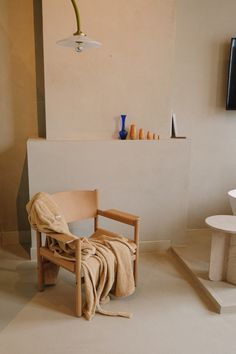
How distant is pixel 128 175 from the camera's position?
9.87ft

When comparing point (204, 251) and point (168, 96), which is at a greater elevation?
point (168, 96)

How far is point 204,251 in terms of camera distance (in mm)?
3111

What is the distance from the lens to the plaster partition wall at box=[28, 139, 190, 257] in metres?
2.84

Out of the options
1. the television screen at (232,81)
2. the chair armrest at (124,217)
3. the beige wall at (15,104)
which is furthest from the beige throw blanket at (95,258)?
the television screen at (232,81)

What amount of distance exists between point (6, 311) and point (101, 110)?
180 centimetres

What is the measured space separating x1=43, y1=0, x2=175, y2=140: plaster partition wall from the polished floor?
4.44 feet

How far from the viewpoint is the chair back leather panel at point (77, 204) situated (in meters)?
2.57

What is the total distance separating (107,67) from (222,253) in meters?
1.85

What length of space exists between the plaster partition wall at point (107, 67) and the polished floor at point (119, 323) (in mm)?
1355

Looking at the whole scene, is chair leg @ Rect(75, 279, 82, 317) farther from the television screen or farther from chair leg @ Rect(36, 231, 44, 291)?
the television screen

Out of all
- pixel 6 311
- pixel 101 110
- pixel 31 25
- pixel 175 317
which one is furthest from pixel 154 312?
pixel 31 25

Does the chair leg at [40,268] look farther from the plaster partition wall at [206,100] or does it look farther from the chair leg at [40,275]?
the plaster partition wall at [206,100]

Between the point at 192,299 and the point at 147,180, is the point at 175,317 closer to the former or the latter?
the point at 192,299

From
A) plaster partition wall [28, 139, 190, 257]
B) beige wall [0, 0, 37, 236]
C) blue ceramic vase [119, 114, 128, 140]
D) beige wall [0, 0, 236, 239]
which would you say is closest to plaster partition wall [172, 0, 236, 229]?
beige wall [0, 0, 236, 239]
